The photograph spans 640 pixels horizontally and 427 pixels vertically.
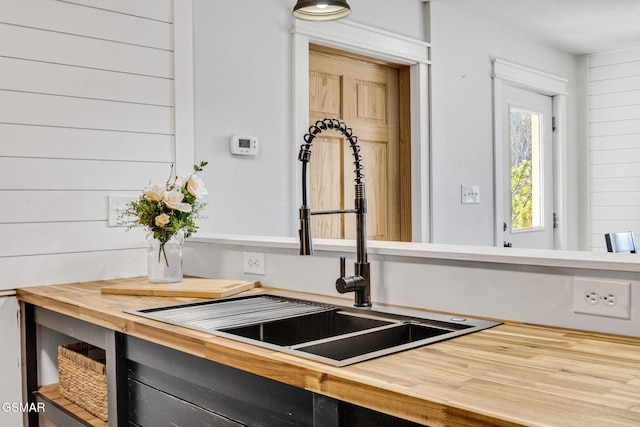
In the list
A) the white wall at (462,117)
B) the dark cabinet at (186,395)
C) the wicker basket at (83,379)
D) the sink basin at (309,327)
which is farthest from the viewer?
the white wall at (462,117)

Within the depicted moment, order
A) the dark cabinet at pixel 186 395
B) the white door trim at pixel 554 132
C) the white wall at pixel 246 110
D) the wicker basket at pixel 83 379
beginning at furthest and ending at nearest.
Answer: the white door trim at pixel 554 132 < the white wall at pixel 246 110 < the wicker basket at pixel 83 379 < the dark cabinet at pixel 186 395

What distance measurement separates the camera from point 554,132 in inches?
197

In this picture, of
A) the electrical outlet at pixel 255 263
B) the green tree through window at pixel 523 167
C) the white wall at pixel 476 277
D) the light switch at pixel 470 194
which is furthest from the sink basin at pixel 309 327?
the green tree through window at pixel 523 167

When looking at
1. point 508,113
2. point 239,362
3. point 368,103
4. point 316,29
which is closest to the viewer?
point 239,362

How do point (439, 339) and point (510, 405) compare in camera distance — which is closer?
point (510, 405)

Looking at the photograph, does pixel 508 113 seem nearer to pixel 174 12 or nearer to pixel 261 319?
pixel 174 12

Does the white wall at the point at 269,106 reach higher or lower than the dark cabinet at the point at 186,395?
higher

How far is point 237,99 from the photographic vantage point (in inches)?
105

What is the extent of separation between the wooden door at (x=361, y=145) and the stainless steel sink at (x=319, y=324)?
156 centimetres

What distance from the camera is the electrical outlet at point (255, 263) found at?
195 centimetres

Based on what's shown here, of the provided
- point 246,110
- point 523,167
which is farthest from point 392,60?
point 523,167

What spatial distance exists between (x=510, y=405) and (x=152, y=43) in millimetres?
1962

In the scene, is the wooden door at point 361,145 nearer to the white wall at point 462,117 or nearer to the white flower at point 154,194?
the white wall at point 462,117

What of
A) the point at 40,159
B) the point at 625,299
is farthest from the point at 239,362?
the point at 40,159
